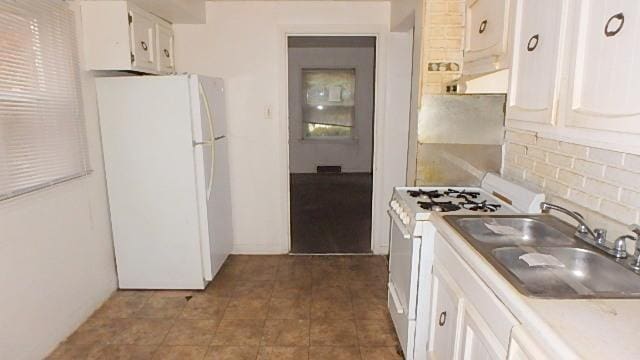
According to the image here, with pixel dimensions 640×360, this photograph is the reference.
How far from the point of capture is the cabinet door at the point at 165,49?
3.24m

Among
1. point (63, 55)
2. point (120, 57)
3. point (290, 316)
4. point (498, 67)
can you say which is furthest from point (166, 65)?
point (498, 67)

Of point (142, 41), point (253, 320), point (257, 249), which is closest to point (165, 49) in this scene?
point (142, 41)

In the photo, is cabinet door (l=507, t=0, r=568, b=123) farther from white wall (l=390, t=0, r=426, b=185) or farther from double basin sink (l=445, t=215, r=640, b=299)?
white wall (l=390, t=0, r=426, b=185)

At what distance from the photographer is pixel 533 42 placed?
5.54 ft

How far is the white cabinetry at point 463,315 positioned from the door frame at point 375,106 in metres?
1.94

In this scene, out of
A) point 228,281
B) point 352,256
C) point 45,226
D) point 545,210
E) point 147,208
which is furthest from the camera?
point 352,256

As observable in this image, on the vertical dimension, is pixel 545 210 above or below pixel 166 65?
below

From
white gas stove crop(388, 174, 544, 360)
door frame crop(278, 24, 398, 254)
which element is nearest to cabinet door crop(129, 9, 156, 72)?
door frame crop(278, 24, 398, 254)

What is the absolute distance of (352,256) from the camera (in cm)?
389

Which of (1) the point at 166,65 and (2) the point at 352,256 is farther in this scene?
(2) the point at 352,256

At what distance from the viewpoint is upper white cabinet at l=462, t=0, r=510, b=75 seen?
1.93 meters

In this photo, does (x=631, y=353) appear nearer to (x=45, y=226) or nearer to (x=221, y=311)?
(x=221, y=311)

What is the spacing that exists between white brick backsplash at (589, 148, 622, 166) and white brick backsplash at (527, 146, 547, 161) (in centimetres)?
39

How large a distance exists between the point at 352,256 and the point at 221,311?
1465 millimetres
